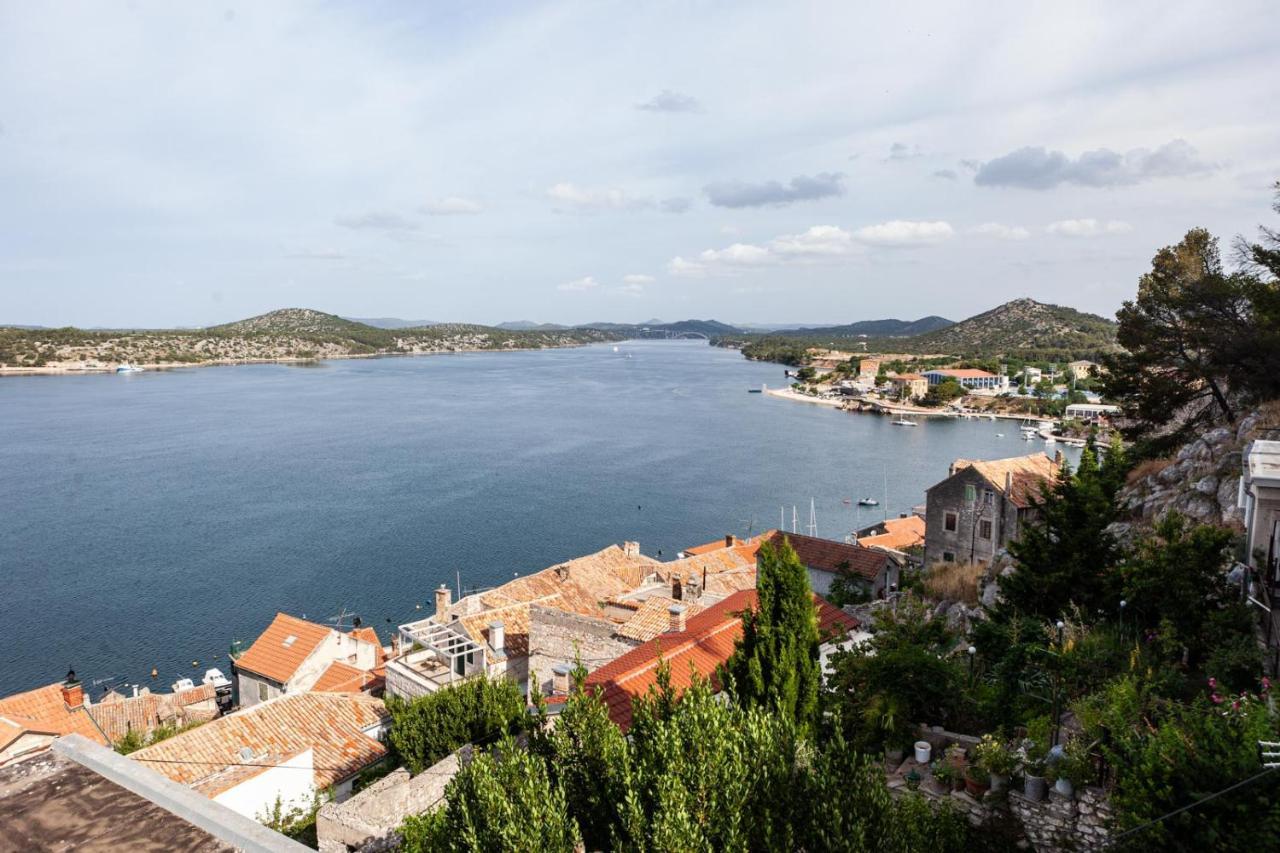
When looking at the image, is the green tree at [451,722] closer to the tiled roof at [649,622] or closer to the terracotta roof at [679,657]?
the terracotta roof at [679,657]

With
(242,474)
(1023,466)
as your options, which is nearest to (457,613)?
(1023,466)

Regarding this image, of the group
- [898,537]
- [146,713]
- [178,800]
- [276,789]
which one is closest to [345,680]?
[146,713]

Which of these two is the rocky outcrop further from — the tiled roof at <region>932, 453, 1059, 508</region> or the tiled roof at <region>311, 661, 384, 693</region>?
the tiled roof at <region>311, 661, 384, 693</region>

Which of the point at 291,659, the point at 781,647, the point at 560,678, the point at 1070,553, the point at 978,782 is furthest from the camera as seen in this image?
the point at 291,659

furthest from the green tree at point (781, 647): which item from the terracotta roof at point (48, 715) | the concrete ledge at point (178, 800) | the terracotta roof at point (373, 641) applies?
the terracotta roof at point (373, 641)

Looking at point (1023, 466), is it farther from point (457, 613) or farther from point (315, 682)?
point (315, 682)

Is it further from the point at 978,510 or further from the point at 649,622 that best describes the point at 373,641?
the point at 978,510
